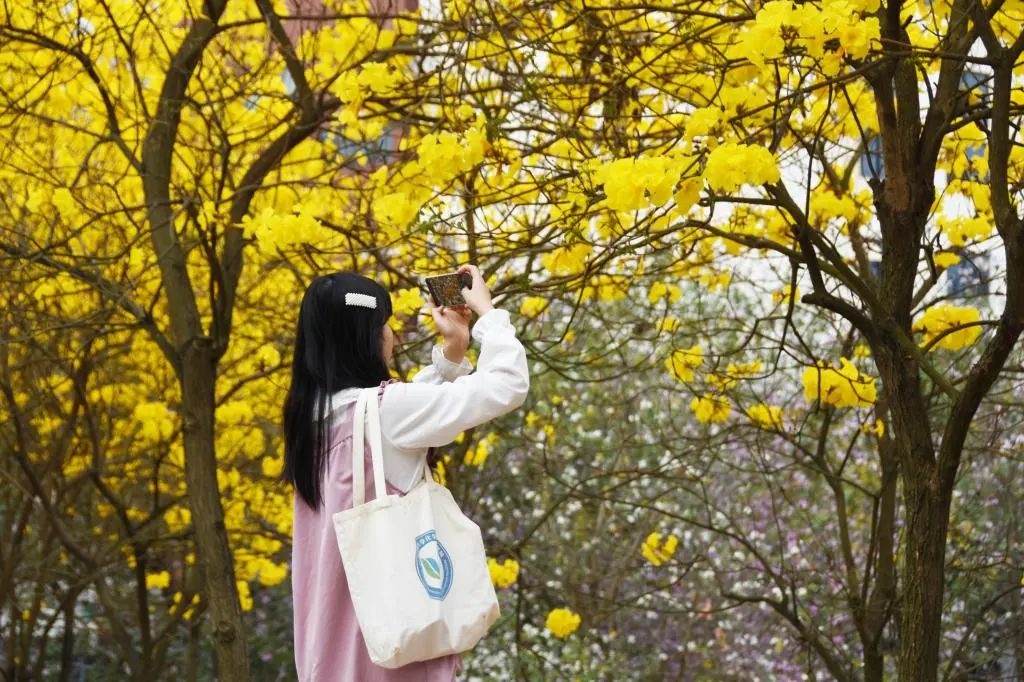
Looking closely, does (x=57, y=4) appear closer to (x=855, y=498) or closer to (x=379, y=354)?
(x=379, y=354)

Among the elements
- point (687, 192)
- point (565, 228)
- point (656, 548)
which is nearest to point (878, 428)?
point (656, 548)

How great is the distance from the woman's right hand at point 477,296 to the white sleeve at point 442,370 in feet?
0.58

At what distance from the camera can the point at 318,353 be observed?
270 centimetres

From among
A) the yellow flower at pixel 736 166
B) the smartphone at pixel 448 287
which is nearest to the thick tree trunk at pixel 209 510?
the smartphone at pixel 448 287

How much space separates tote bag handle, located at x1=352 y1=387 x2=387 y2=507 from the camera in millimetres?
2553

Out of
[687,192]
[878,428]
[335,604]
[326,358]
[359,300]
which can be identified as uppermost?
[878,428]

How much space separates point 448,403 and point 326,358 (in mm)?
304

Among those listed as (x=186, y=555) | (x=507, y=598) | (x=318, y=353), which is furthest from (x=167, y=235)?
(x=507, y=598)

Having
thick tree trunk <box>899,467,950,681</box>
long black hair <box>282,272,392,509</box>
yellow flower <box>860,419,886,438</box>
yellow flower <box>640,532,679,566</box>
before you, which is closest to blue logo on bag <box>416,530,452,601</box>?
long black hair <box>282,272,392,509</box>

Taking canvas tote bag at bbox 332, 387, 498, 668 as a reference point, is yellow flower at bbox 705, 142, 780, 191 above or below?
above

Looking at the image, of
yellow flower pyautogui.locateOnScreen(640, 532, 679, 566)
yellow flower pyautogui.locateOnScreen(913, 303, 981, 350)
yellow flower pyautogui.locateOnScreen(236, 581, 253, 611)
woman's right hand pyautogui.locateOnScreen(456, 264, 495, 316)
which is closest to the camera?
woman's right hand pyautogui.locateOnScreen(456, 264, 495, 316)

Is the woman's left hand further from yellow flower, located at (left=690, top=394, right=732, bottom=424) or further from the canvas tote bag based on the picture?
yellow flower, located at (left=690, top=394, right=732, bottom=424)

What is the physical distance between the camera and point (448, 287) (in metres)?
2.79

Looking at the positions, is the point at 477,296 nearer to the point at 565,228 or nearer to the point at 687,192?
the point at 687,192
